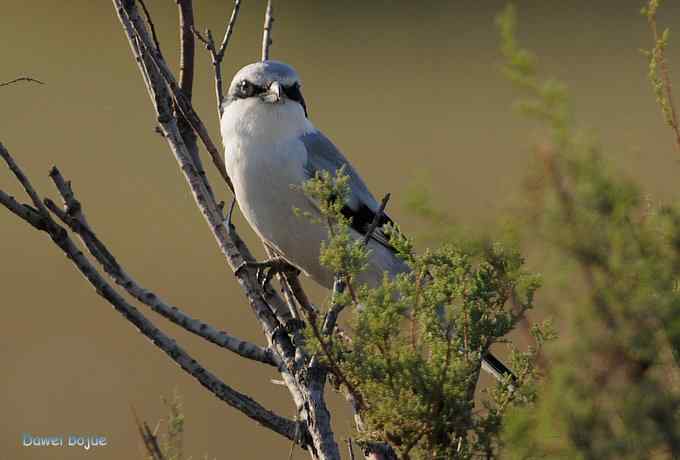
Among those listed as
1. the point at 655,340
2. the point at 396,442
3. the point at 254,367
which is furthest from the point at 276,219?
the point at 254,367

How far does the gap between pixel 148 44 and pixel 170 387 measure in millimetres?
6099

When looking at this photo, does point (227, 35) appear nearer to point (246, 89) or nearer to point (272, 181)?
point (272, 181)

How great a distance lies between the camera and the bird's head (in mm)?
3338

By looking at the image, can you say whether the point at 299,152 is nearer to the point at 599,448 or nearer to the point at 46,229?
the point at 46,229

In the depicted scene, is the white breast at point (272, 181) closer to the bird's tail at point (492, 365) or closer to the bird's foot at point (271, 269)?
the bird's foot at point (271, 269)

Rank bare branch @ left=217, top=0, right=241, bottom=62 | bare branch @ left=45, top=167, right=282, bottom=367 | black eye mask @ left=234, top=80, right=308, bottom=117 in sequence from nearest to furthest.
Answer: bare branch @ left=45, top=167, right=282, bottom=367 < bare branch @ left=217, top=0, right=241, bottom=62 < black eye mask @ left=234, top=80, right=308, bottom=117

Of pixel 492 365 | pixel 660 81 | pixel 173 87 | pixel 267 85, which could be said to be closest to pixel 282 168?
pixel 267 85

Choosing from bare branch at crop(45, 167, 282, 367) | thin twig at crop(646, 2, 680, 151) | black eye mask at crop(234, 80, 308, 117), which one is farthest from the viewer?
black eye mask at crop(234, 80, 308, 117)

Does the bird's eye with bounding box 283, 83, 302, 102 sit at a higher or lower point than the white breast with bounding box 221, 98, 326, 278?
higher

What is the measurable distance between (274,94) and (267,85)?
64mm

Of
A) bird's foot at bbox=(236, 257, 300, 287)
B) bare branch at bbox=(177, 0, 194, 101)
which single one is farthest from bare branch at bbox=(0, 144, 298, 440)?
bare branch at bbox=(177, 0, 194, 101)

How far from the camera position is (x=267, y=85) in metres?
3.37

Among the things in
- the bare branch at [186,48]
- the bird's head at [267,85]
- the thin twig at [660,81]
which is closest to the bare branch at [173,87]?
the bare branch at [186,48]

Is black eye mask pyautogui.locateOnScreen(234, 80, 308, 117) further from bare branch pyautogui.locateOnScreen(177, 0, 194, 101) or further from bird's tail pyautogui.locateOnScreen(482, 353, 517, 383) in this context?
bird's tail pyautogui.locateOnScreen(482, 353, 517, 383)
